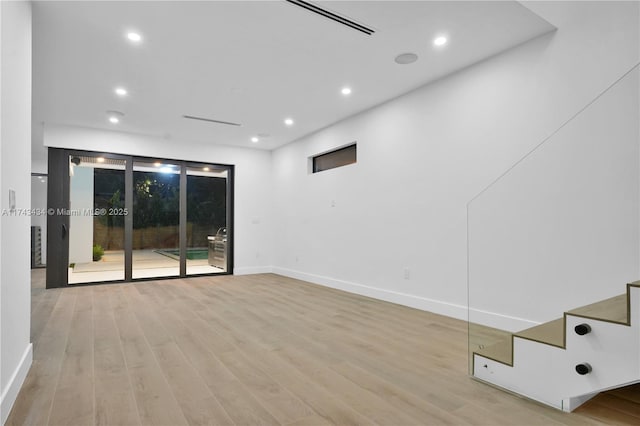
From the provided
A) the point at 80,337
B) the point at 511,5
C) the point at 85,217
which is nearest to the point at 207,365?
the point at 80,337

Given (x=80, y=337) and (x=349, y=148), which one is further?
(x=349, y=148)

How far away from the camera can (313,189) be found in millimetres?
6496

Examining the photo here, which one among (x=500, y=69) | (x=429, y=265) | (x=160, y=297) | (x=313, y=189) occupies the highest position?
(x=500, y=69)

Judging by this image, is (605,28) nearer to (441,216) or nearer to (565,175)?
(565,175)

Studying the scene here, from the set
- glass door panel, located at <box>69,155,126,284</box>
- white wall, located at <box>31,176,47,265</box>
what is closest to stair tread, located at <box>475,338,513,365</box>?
glass door panel, located at <box>69,155,126,284</box>

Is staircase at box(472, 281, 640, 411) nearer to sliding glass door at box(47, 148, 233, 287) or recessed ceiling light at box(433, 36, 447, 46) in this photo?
recessed ceiling light at box(433, 36, 447, 46)

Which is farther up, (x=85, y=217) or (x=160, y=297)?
(x=85, y=217)

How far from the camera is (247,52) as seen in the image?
3580mm

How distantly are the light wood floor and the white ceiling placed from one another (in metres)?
2.74

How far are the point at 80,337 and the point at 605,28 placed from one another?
5.19 m

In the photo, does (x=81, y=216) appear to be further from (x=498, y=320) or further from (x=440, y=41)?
(x=498, y=320)

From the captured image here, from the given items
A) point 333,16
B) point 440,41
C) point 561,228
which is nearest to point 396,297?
point 561,228

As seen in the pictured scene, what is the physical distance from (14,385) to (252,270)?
18.2ft

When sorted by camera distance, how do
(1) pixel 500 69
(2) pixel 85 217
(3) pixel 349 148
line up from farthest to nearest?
(2) pixel 85 217
(3) pixel 349 148
(1) pixel 500 69
